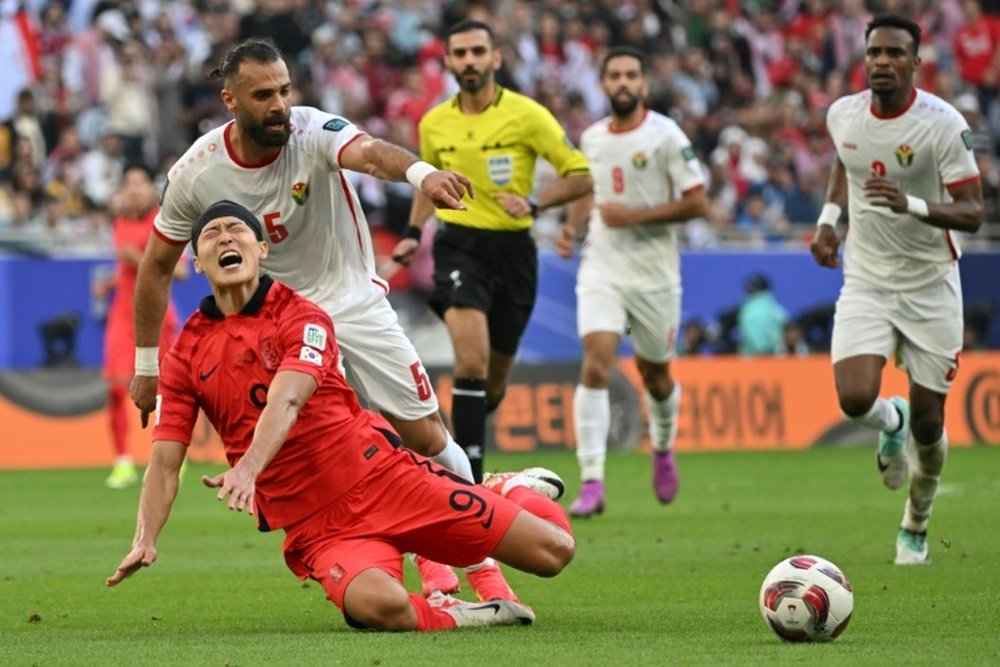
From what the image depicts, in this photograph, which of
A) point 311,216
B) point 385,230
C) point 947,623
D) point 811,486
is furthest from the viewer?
point 385,230

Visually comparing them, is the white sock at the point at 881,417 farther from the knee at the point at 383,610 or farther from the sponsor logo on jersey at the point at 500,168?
the knee at the point at 383,610

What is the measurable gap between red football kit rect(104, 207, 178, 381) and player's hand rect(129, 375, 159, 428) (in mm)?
7724

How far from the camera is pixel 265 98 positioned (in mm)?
8312

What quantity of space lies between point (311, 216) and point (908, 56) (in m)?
3.56

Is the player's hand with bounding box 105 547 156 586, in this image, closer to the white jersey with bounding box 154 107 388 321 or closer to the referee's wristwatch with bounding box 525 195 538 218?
the white jersey with bounding box 154 107 388 321

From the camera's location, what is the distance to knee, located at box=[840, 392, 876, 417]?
1052 centimetres

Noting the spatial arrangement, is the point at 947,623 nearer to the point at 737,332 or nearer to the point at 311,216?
the point at 311,216

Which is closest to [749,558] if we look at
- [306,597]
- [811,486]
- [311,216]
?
[306,597]

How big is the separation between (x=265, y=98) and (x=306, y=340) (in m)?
1.39

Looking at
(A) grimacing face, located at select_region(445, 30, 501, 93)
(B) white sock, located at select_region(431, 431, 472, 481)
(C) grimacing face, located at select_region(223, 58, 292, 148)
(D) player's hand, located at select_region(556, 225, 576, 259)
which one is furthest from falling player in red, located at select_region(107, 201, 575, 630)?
(D) player's hand, located at select_region(556, 225, 576, 259)

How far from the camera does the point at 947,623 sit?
7688 mm

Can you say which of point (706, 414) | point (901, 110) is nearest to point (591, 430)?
point (901, 110)

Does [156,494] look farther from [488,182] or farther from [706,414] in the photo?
[706,414]

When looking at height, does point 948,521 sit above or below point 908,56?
below
